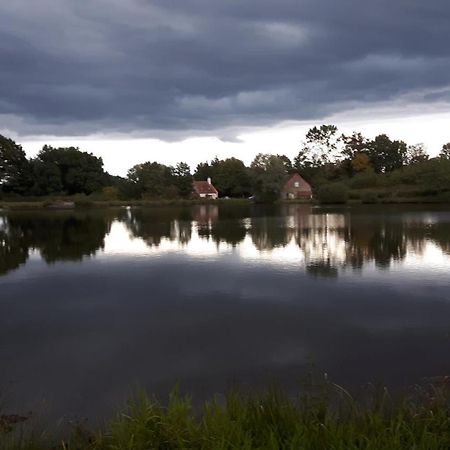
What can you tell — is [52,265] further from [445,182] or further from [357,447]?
[445,182]

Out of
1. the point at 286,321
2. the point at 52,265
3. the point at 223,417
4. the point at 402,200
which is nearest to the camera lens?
the point at 223,417

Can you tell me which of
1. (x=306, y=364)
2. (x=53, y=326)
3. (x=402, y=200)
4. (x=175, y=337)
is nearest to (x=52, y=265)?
(x=53, y=326)

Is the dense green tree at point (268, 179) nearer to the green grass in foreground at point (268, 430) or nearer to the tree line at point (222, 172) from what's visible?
the tree line at point (222, 172)

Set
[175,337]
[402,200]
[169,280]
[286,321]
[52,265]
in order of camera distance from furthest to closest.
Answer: [402,200]
[52,265]
[169,280]
[286,321]
[175,337]

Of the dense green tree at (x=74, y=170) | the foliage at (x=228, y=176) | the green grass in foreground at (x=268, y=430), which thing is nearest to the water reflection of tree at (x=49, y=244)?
the green grass in foreground at (x=268, y=430)

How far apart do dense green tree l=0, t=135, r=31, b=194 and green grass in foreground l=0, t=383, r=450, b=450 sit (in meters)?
100

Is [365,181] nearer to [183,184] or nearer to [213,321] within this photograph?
[183,184]

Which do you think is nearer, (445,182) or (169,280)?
(169,280)

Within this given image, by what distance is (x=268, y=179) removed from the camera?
316ft

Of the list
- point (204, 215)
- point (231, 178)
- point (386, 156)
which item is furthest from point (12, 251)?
point (386, 156)

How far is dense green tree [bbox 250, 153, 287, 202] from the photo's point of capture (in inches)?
3794

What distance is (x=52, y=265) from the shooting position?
20.4m

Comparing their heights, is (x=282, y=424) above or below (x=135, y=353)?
above

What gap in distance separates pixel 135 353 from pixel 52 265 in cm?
1239
